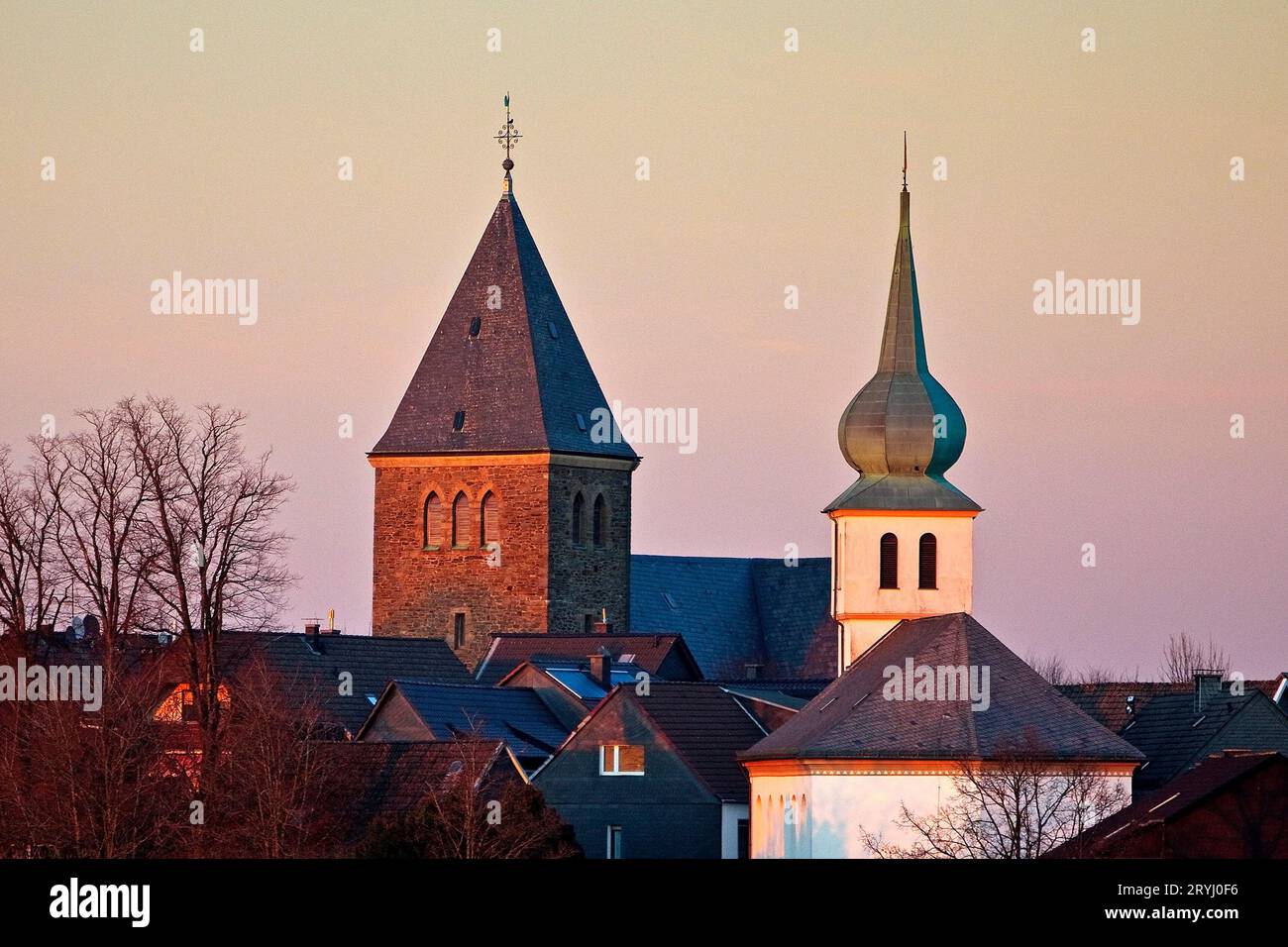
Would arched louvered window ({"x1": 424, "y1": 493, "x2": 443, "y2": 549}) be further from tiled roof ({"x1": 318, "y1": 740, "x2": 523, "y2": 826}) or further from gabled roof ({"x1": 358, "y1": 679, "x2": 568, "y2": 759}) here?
tiled roof ({"x1": 318, "y1": 740, "x2": 523, "y2": 826})

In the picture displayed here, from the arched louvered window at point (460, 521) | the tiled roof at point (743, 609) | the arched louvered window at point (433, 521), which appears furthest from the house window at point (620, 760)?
the tiled roof at point (743, 609)

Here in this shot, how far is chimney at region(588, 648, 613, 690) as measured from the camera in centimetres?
7588

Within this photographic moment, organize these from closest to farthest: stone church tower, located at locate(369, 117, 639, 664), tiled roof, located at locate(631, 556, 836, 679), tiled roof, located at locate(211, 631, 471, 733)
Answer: tiled roof, located at locate(211, 631, 471, 733) → stone church tower, located at locate(369, 117, 639, 664) → tiled roof, located at locate(631, 556, 836, 679)

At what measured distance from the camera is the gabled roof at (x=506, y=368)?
8981 centimetres

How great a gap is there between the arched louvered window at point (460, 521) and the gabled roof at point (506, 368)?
63.8 inches

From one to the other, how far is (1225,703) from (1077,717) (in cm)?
692

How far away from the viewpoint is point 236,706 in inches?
2346

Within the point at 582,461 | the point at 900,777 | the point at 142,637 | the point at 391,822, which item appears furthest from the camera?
the point at 582,461

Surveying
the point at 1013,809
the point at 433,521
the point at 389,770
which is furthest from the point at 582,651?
the point at 1013,809

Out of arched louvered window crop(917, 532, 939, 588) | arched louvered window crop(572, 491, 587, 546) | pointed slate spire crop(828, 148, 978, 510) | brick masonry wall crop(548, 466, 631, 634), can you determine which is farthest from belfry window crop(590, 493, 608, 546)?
arched louvered window crop(917, 532, 939, 588)

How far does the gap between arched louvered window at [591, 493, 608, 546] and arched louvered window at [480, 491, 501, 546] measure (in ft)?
10.0

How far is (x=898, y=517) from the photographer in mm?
67188
